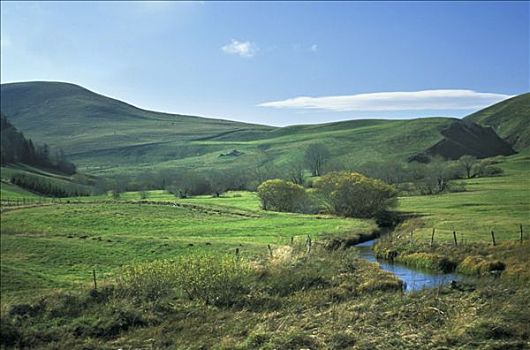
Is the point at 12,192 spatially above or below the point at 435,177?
above

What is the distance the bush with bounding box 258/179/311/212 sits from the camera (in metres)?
69.7

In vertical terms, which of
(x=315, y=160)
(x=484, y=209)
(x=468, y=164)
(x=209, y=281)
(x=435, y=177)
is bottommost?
(x=209, y=281)

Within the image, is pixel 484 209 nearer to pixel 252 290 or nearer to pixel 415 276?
pixel 415 276

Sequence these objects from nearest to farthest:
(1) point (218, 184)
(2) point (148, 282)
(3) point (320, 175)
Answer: (2) point (148, 282) < (1) point (218, 184) < (3) point (320, 175)

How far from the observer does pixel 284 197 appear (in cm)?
6981

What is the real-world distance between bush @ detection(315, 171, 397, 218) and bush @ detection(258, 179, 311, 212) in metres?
5.63

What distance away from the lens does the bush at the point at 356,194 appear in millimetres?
59656

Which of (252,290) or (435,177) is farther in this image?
(435,177)

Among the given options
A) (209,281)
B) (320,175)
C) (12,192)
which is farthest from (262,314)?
(320,175)

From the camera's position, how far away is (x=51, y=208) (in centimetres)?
3212

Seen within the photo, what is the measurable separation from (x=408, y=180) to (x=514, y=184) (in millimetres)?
37243

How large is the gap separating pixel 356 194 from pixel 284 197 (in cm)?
1187

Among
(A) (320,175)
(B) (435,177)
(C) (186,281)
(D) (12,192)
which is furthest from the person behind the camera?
(A) (320,175)

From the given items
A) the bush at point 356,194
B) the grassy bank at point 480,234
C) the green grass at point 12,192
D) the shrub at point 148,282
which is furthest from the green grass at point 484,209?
the green grass at point 12,192
